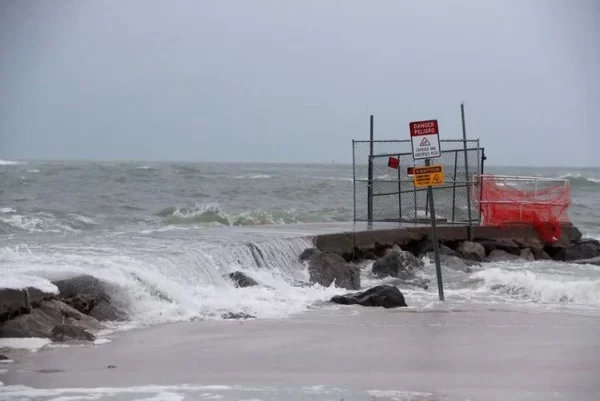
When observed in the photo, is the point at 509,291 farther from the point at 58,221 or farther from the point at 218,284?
the point at 58,221

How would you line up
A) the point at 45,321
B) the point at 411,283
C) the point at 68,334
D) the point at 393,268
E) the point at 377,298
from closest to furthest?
the point at 68,334
the point at 45,321
the point at 377,298
the point at 411,283
the point at 393,268

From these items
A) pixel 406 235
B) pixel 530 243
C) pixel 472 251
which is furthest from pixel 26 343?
pixel 530 243

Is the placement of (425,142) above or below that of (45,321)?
above

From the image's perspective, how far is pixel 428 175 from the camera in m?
12.5

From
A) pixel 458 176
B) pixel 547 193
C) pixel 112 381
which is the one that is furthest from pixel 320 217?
pixel 112 381

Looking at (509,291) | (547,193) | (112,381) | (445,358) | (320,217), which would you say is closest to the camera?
(112,381)

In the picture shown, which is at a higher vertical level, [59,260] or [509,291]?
[59,260]

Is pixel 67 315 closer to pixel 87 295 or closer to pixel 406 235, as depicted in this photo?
pixel 87 295

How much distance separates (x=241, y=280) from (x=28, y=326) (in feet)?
14.9

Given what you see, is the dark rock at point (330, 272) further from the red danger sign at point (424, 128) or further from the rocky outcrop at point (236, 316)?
the rocky outcrop at point (236, 316)

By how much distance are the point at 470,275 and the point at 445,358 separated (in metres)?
7.81

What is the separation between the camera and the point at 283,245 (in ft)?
50.6

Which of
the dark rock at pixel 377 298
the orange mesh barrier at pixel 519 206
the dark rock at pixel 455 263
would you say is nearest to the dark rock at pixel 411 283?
the dark rock at pixel 455 263

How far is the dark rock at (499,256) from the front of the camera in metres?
19.1
